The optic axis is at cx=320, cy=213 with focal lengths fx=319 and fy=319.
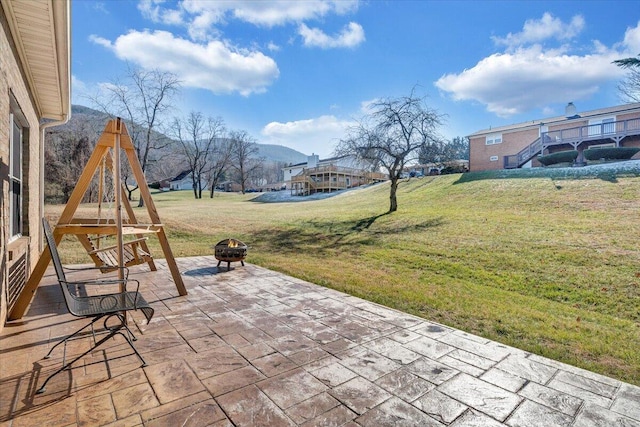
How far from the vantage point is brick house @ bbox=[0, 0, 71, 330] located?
3.60 m

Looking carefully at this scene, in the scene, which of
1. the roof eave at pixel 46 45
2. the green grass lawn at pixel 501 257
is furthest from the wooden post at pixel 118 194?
the green grass lawn at pixel 501 257

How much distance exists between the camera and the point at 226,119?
41.6m

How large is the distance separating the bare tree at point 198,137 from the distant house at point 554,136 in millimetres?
30423

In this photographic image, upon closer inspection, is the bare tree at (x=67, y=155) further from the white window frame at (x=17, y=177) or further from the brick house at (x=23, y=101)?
the white window frame at (x=17, y=177)

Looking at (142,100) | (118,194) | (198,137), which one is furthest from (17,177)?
(198,137)

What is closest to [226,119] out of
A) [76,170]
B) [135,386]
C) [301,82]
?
[76,170]

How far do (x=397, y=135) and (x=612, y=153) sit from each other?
14.5m

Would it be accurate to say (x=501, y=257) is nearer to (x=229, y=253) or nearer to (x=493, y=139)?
(x=229, y=253)

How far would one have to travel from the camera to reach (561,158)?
20.5 metres

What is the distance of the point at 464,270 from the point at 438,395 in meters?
5.34

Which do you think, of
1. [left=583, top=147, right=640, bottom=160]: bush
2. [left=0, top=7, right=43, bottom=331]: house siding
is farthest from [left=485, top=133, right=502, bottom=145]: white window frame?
[left=0, top=7, right=43, bottom=331]: house siding

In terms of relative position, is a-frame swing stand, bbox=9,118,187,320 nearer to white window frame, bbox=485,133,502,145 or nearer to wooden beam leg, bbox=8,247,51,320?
wooden beam leg, bbox=8,247,51,320

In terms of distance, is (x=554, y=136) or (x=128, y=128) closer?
(x=554, y=136)

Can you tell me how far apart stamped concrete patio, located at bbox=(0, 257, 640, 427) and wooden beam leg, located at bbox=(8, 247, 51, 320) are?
17cm
